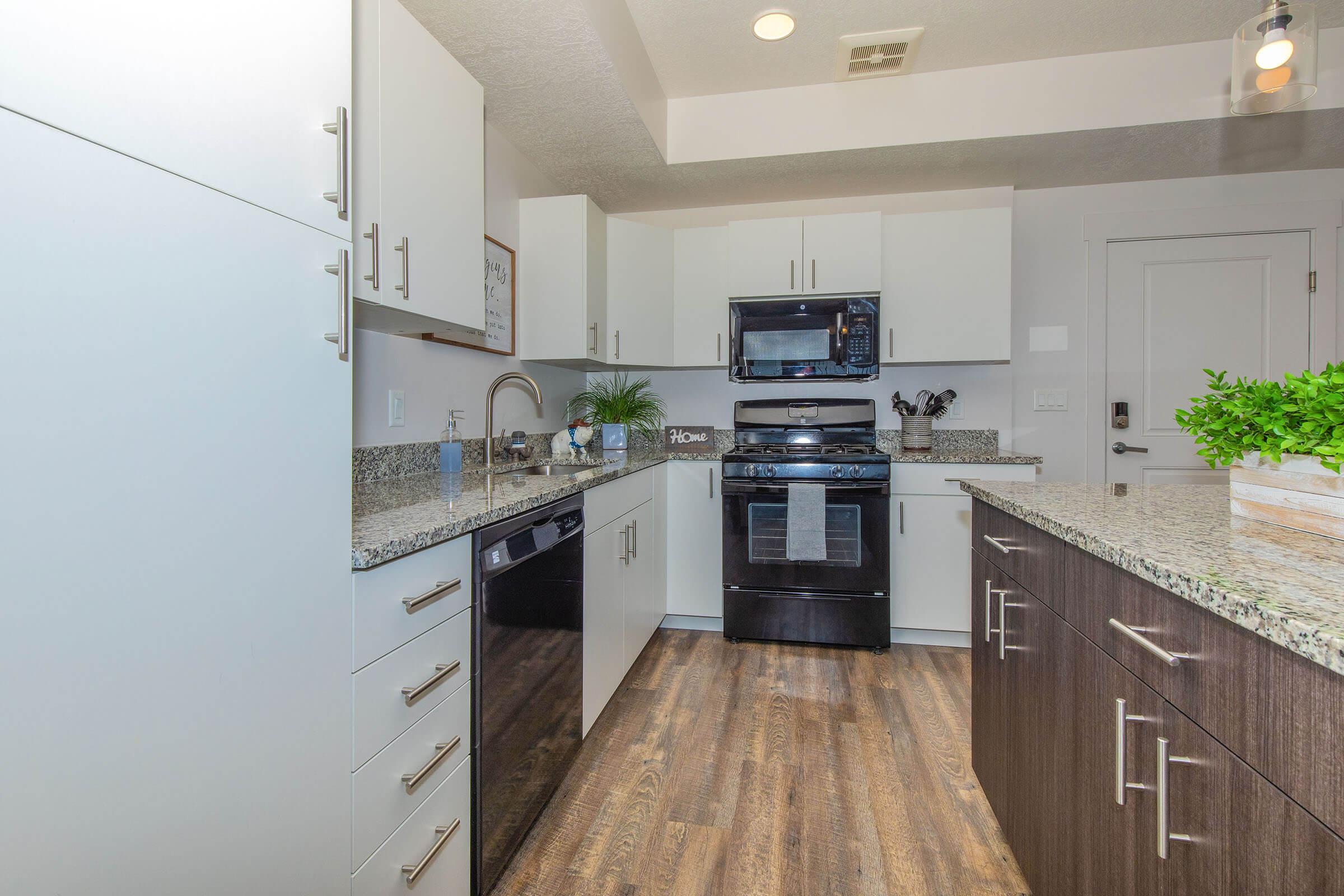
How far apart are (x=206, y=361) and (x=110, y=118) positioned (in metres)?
0.26

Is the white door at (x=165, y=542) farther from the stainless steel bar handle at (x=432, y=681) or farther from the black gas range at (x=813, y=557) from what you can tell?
the black gas range at (x=813, y=557)

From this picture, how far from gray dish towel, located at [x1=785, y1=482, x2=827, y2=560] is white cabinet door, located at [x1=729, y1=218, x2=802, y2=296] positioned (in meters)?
1.04

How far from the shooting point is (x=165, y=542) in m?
0.66

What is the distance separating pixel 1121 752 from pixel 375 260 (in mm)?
1643

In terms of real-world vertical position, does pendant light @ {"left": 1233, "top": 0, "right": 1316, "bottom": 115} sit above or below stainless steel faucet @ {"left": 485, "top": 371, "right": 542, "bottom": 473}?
above

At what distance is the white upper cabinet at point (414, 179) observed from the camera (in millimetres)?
1282

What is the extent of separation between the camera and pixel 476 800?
4.00 feet

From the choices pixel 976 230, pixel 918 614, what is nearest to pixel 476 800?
pixel 918 614

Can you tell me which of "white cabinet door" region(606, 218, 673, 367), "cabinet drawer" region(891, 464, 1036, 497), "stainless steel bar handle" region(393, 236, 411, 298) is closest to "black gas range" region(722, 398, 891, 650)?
"cabinet drawer" region(891, 464, 1036, 497)

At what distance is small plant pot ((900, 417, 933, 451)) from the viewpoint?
3.06 meters

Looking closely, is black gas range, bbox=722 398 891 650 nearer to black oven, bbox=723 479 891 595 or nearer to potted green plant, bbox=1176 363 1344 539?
black oven, bbox=723 479 891 595

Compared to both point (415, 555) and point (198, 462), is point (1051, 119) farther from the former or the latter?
point (198, 462)

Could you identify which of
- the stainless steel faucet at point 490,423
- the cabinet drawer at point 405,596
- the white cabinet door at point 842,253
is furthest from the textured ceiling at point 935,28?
the cabinet drawer at point 405,596

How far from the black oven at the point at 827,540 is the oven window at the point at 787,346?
0.71 meters
